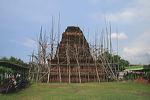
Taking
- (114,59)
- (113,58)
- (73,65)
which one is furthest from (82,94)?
(114,59)

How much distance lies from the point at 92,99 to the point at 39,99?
10.5 feet

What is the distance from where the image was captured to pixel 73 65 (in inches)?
1393

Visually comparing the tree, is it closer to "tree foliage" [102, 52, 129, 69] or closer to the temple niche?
"tree foliage" [102, 52, 129, 69]

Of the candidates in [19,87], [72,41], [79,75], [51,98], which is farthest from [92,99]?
[72,41]

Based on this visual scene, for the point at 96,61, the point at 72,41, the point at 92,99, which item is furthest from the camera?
the point at 72,41

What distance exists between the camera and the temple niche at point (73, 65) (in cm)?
3447

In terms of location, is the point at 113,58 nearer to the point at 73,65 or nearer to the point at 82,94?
the point at 73,65

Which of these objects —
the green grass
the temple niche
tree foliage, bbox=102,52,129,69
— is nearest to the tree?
tree foliage, bbox=102,52,129,69

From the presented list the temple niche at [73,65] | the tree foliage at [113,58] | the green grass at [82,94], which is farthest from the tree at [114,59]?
the green grass at [82,94]

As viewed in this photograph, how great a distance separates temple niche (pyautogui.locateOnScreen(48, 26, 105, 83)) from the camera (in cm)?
3447

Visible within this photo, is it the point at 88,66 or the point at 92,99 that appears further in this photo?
the point at 88,66

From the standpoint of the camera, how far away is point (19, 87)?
23750 mm

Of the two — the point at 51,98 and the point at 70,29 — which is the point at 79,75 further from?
the point at 51,98

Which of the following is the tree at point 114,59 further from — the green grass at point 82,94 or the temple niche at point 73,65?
the green grass at point 82,94
